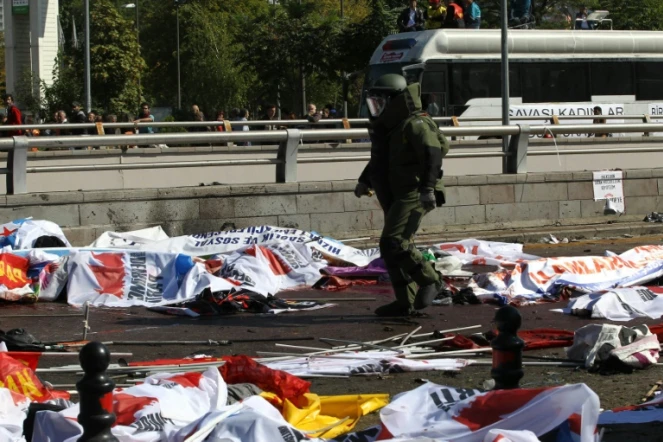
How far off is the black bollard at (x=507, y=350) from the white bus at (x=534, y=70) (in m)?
22.6

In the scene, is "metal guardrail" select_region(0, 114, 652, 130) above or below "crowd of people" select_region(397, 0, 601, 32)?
below

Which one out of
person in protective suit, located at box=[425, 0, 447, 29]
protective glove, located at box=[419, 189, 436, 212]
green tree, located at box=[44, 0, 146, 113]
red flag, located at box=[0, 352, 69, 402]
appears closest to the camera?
red flag, located at box=[0, 352, 69, 402]

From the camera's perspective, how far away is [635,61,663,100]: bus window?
31172 millimetres

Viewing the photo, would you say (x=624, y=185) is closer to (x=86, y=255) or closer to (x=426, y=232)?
(x=426, y=232)

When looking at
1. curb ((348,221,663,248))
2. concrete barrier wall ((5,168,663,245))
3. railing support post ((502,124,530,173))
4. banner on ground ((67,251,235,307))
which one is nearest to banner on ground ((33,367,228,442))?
banner on ground ((67,251,235,307))

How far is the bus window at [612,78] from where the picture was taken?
30266mm

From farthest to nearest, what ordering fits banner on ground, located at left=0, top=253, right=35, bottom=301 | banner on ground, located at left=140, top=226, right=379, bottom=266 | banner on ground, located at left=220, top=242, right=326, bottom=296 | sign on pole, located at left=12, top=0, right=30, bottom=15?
sign on pole, located at left=12, top=0, right=30, bottom=15 < banner on ground, located at left=140, top=226, right=379, bottom=266 < banner on ground, located at left=220, top=242, right=326, bottom=296 < banner on ground, located at left=0, top=253, right=35, bottom=301

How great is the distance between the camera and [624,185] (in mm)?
16891

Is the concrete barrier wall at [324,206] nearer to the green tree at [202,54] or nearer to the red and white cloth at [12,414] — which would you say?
the red and white cloth at [12,414]

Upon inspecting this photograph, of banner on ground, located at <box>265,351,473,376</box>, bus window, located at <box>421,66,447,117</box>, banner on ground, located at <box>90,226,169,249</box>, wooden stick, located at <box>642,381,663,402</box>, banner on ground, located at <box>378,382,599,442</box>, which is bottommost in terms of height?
wooden stick, located at <box>642,381,663,402</box>

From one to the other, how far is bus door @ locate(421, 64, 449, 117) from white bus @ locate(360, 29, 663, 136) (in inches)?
1.0

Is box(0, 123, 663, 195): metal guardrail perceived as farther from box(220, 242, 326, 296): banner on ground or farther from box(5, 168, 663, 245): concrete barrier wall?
box(220, 242, 326, 296): banner on ground

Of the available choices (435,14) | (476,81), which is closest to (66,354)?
(435,14)

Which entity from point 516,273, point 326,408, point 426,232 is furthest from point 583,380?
point 426,232
